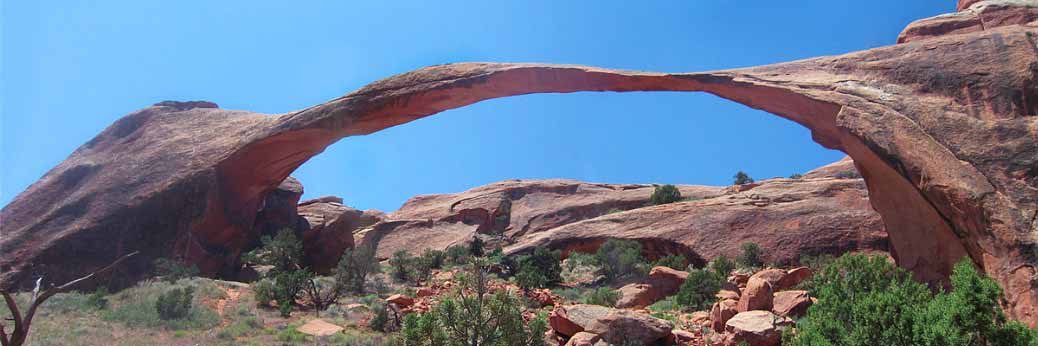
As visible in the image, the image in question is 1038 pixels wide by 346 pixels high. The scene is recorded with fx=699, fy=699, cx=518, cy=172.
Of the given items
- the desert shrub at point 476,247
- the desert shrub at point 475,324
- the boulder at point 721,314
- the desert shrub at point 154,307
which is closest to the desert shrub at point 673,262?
the desert shrub at point 476,247

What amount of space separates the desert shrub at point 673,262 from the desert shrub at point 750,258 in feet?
4.80

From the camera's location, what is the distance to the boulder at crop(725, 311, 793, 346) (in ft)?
27.8

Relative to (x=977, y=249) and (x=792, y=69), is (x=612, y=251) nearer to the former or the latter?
(x=792, y=69)

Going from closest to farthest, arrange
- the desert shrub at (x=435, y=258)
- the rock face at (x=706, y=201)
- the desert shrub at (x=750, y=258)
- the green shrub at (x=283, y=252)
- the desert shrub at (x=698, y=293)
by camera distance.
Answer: the rock face at (x=706, y=201)
the desert shrub at (x=698, y=293)
the green shrub at (x=283, y=252)
the desert shrub at (x=750, y=258)
the desert shrub at (x=435, y=258)

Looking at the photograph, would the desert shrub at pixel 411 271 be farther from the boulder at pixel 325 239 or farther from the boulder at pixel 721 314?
the boulder at pixel 721 314

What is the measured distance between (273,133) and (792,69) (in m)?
11.0

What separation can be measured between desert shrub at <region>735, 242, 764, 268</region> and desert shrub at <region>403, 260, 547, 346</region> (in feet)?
34.7

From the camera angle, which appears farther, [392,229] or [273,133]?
[392,229]

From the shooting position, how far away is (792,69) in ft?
39.0

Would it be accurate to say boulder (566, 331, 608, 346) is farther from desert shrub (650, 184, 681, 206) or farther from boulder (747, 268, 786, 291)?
desert shrub (650, 184, 681, 206)

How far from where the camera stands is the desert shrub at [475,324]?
25.8ft

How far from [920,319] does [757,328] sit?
95.2 inches

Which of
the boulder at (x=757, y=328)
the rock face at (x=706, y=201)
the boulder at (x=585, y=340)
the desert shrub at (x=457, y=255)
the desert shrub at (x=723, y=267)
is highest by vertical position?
the rock face at (x=706, y=201)

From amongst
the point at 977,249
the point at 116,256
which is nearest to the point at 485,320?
the point at 977,249
